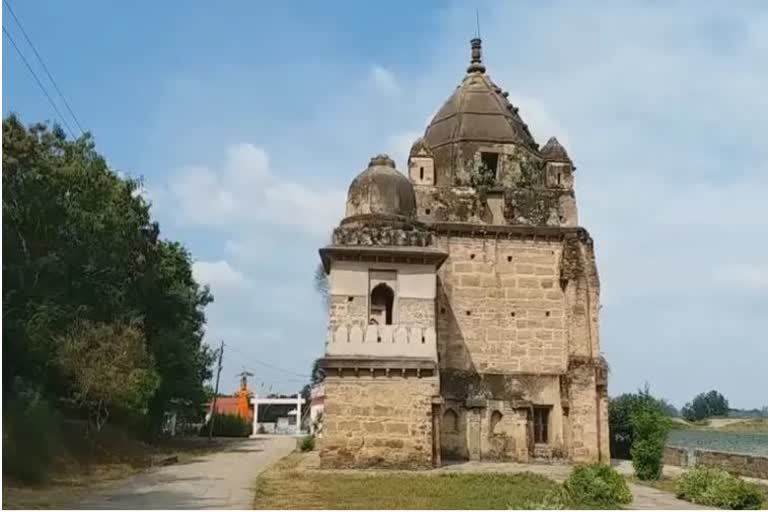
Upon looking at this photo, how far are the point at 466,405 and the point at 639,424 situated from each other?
5.83 meters

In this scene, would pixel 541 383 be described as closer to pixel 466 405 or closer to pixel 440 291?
pixel 466 405

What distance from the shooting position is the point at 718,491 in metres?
15.7

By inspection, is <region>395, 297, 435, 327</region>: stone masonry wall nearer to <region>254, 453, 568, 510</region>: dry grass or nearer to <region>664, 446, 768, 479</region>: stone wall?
<region>254, 453, 568, 510</region>: dry grass

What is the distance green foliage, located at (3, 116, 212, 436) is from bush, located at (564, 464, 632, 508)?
13.3 metres

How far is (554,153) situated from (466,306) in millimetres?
6907

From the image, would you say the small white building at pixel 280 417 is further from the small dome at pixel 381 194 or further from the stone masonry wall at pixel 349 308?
the stone masonry wall at pixel 349 308

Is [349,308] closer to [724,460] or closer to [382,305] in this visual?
[382,305]

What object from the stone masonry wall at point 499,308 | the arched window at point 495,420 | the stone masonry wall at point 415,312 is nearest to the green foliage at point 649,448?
the arched window at point 495,420

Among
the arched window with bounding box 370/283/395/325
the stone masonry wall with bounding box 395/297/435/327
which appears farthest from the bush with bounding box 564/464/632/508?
the arched window with bounding box 370/283/395/325

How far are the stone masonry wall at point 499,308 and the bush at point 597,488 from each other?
1015 cm

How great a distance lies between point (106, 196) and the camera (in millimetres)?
26750

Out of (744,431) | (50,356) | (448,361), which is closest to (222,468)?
(50,356)

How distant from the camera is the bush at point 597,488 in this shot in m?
14.6

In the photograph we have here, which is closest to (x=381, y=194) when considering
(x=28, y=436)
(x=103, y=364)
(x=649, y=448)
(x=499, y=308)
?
(x=499, y=308)
